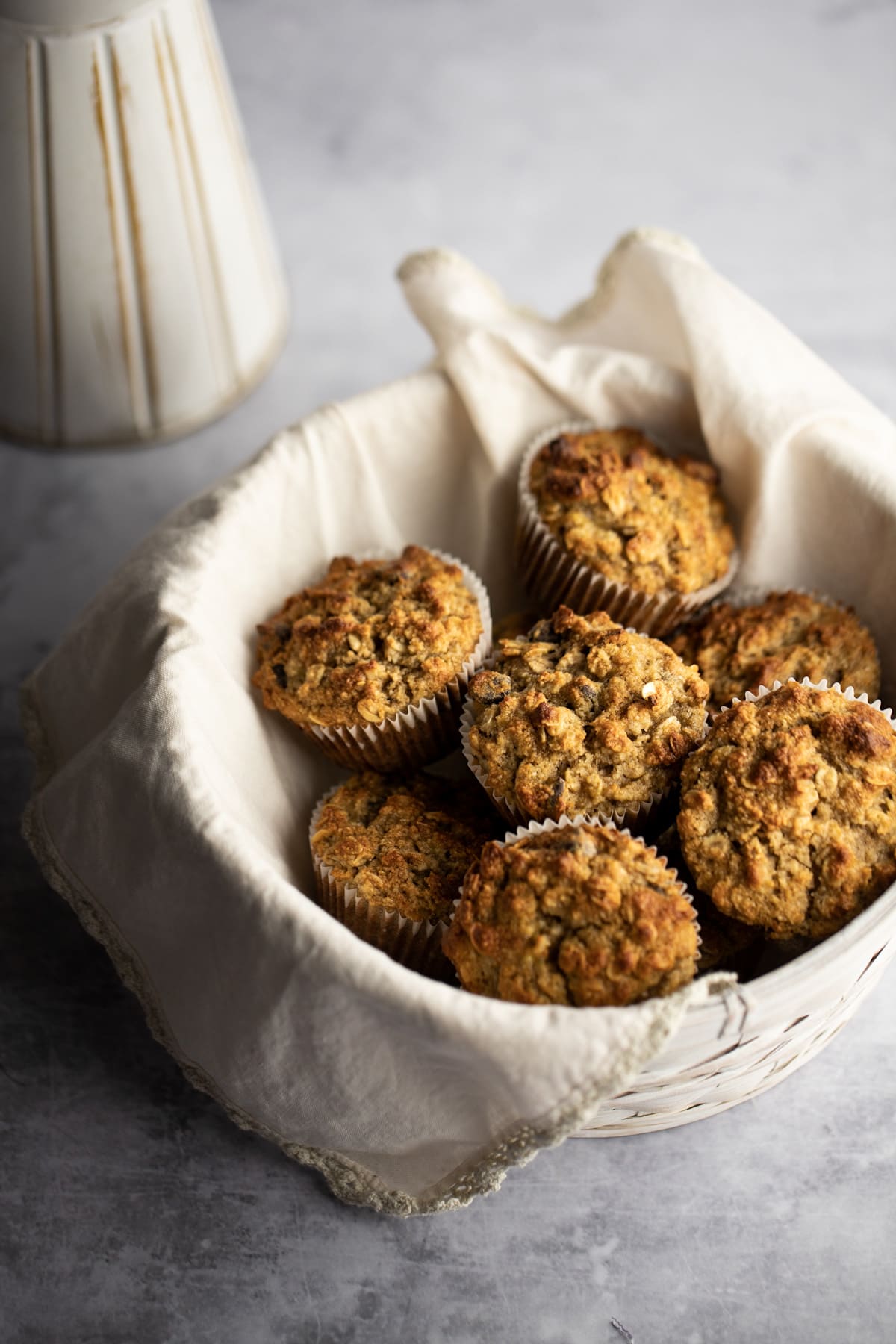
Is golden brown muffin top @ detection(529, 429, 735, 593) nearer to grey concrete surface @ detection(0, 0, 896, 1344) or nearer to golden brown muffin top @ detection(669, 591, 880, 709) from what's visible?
golden brown muffin top @ detection(669, 591, 880, 709)


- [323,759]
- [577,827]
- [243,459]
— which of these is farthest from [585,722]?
[243,459]

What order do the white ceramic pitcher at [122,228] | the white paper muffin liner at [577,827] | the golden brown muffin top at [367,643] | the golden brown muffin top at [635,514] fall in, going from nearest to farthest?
the white paper muffin liner at [577,827] < the golden brown muffin top at [367,643] < the golden brown muffin top at [635,514] < the white ceramic pitcher at [122,228]

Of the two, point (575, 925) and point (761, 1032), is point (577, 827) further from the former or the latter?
point (761, 1032)

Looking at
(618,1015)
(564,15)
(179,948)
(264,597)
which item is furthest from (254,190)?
(618,1015)

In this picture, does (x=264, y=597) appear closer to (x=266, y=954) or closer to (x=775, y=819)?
(x=266, y=954)

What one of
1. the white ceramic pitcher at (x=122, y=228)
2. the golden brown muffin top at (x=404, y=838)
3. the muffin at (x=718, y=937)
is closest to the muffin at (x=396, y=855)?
the golden brown muffin top at (x=404, y=838)

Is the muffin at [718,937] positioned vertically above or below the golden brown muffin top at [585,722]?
below

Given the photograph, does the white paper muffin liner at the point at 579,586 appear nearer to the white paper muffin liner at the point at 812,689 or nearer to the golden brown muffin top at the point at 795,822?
the white paper muffin liner at the point at 812,689
